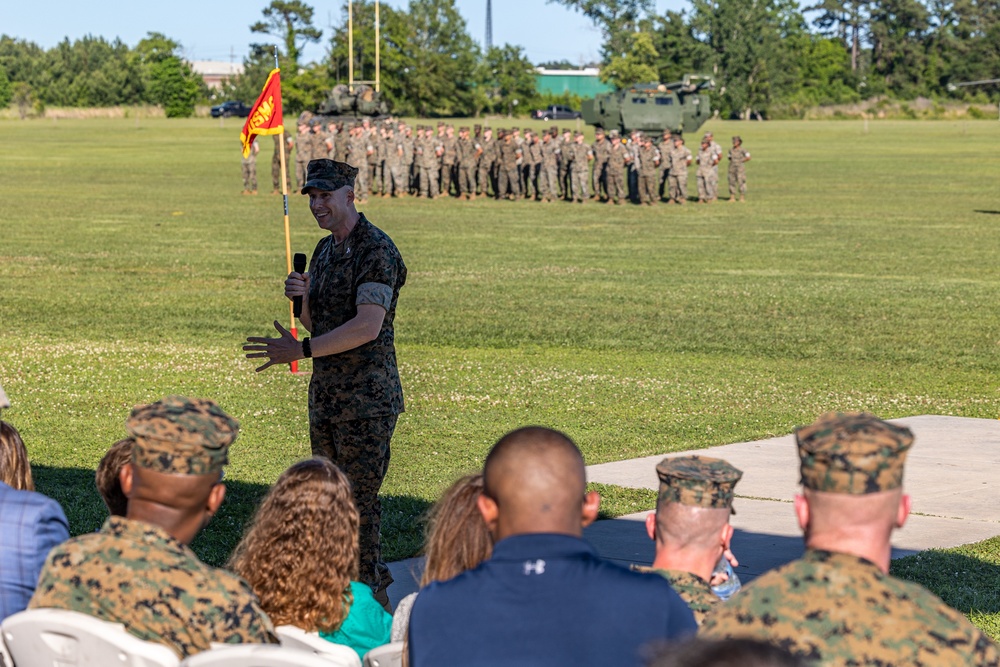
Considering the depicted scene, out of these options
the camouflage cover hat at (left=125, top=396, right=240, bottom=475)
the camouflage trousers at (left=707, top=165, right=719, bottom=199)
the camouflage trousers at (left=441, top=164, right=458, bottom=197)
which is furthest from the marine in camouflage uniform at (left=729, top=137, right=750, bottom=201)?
the camouflage cover hat at (left=125, top=396, right=240, bottom=475)

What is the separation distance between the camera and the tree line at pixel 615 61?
116 m

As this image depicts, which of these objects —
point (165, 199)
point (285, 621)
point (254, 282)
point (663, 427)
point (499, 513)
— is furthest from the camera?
point (165, 199)

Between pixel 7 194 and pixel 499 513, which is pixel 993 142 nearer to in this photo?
pixel 7 194

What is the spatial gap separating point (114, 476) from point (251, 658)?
184 centimetres

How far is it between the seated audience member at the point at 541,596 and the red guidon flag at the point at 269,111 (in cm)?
751

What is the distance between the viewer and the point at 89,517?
824 centimetres

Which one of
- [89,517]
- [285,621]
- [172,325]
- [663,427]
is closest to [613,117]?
[172,325]

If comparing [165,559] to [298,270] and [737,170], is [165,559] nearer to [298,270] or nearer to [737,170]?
[298,270]

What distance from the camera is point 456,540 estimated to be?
4.37 metres

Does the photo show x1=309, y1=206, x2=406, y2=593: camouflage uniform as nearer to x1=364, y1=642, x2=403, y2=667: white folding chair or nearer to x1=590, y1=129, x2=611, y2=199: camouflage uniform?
x1=364, y1=642, x2=403, y2=667: white folding chair

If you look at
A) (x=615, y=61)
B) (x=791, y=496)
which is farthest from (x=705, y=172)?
(x=615, y=61)

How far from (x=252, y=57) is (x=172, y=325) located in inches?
4969

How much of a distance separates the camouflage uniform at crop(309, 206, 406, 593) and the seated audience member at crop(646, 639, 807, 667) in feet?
14.9

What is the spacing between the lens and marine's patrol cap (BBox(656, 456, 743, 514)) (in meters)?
3.93
